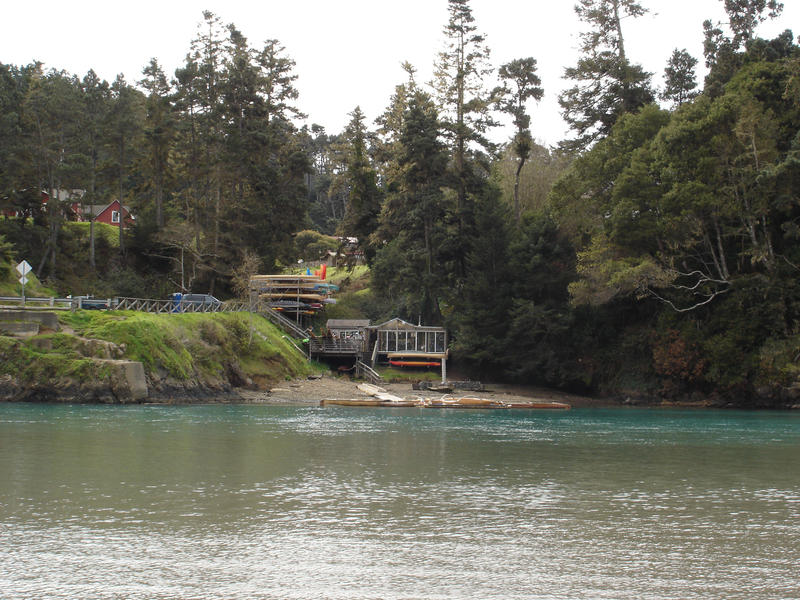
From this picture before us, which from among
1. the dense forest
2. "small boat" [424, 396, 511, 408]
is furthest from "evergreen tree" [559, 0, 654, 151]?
"small boat" [424, 396, 511, 408]

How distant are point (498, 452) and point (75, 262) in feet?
155

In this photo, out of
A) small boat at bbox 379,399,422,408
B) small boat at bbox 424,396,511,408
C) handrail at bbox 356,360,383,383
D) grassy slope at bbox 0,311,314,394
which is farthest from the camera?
handrail at bbox 356,360,383,383

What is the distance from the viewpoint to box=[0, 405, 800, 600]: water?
11.8 meters

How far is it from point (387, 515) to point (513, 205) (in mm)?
55960

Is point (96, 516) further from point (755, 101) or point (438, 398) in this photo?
point (755, 101)

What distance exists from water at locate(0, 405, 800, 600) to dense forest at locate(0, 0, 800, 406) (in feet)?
74.1

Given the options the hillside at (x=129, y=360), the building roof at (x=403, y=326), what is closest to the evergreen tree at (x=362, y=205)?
the building roof at (x=403, y=326)

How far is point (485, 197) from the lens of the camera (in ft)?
204

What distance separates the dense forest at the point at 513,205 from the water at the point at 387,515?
22591mm

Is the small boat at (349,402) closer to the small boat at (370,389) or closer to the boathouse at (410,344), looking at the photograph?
the small boat at (370,389)

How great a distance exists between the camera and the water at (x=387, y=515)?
1184cm

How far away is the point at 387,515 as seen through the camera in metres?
16.3

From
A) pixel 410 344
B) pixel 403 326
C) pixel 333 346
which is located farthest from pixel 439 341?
pixel 333 346

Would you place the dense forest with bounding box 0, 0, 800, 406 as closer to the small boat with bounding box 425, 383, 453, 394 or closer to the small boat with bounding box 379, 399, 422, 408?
the small boat with bounding box 425, 383, 453, 394
